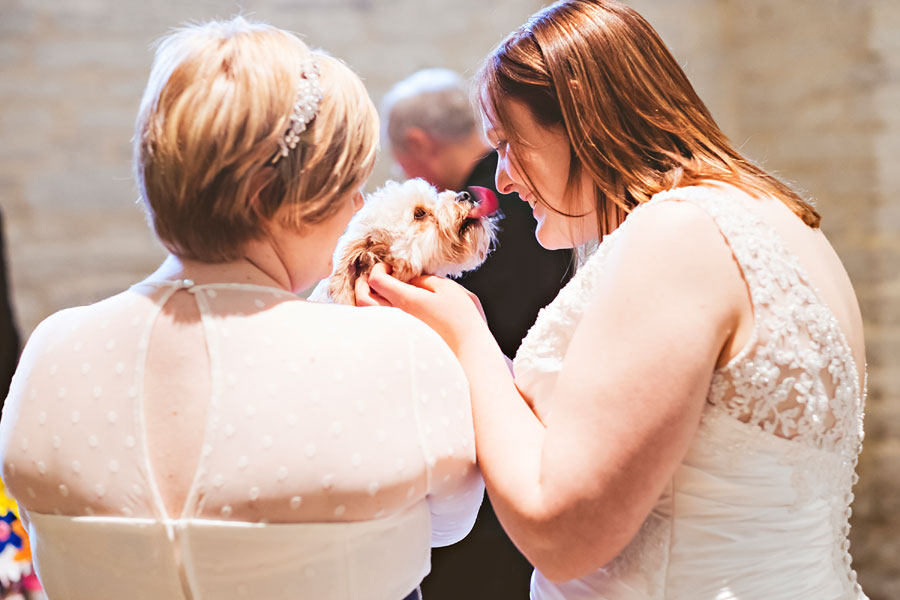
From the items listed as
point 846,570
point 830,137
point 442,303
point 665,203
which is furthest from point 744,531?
point 830,137

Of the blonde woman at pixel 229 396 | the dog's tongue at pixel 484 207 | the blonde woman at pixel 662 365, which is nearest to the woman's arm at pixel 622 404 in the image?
the blonde woman at pixel 662 365

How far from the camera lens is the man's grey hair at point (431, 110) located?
3008 millimetres

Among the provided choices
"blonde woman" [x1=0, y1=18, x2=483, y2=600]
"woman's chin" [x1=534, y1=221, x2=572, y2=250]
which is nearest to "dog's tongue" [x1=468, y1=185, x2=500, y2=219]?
"woman's chin" [x1=534, y1=221, x2=572, y2=250]

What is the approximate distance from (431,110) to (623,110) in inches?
70.4

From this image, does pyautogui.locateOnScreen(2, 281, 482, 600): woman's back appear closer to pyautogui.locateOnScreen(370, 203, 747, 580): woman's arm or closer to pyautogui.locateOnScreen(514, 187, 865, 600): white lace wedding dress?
pyautogui.locateOnScreen(370, 203, 747, 580): woman's arm

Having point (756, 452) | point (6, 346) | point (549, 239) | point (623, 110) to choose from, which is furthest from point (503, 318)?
point (6, 346)

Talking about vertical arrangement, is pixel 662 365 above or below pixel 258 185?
below

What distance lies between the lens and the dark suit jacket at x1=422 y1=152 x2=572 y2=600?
2.47 metres

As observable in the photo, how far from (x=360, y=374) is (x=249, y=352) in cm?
15

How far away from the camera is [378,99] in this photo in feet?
13.8

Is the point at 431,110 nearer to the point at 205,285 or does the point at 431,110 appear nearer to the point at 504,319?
the point at 504,319

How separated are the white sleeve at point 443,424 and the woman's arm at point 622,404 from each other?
0.13 feet

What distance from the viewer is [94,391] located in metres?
1.06

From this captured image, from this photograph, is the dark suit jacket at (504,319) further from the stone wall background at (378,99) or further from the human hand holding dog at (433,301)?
the stone wall background at (378,99)
